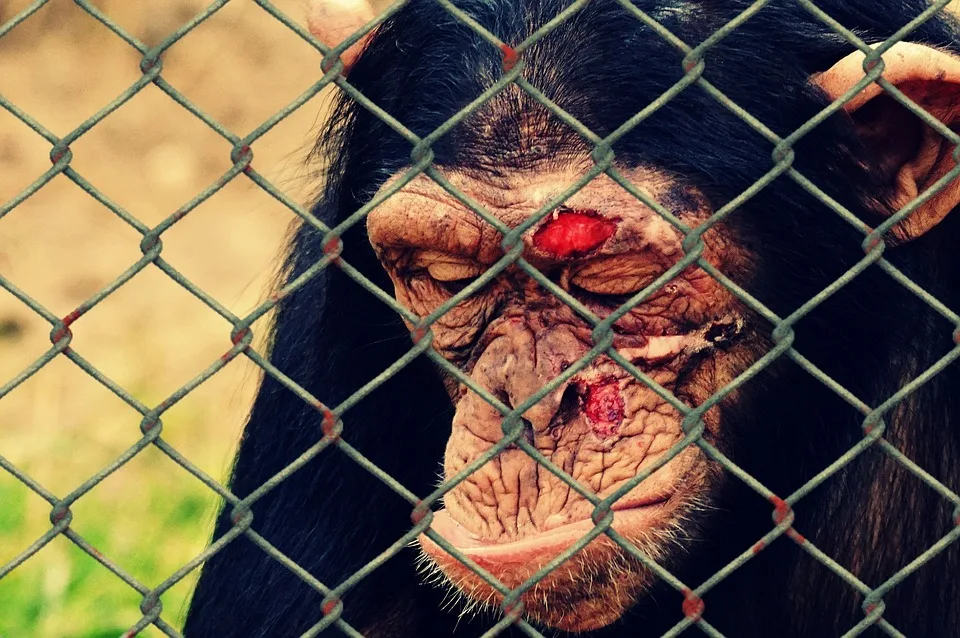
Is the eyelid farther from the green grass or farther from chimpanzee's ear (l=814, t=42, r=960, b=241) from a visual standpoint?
the green grass

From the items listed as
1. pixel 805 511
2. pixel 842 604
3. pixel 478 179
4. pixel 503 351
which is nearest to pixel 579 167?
pixel 478 179

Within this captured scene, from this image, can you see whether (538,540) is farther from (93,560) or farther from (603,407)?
(93,560)

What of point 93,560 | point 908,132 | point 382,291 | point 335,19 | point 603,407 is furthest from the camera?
point 93,560

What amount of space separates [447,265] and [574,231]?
0.40 meters

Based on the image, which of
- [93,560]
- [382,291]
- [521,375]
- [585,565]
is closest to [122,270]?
[93,560]

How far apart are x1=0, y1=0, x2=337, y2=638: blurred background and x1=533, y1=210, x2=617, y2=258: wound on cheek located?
1.76 metres

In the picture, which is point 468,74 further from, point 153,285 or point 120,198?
point 120,198

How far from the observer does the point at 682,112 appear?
295 cm

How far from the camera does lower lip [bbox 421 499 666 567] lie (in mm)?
2660

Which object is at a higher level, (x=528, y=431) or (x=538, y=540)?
(x=528, y=431)

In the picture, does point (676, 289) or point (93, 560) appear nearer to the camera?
point (676, 289)

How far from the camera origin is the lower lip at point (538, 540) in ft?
8.73

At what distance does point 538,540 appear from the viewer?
105 inches

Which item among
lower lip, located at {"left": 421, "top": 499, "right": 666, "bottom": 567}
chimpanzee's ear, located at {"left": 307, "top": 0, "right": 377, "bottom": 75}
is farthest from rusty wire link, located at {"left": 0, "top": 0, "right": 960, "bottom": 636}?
chimpanzee's ear, located at {"left": 307, "top": 0, "right": 377, "bottom": 75}
